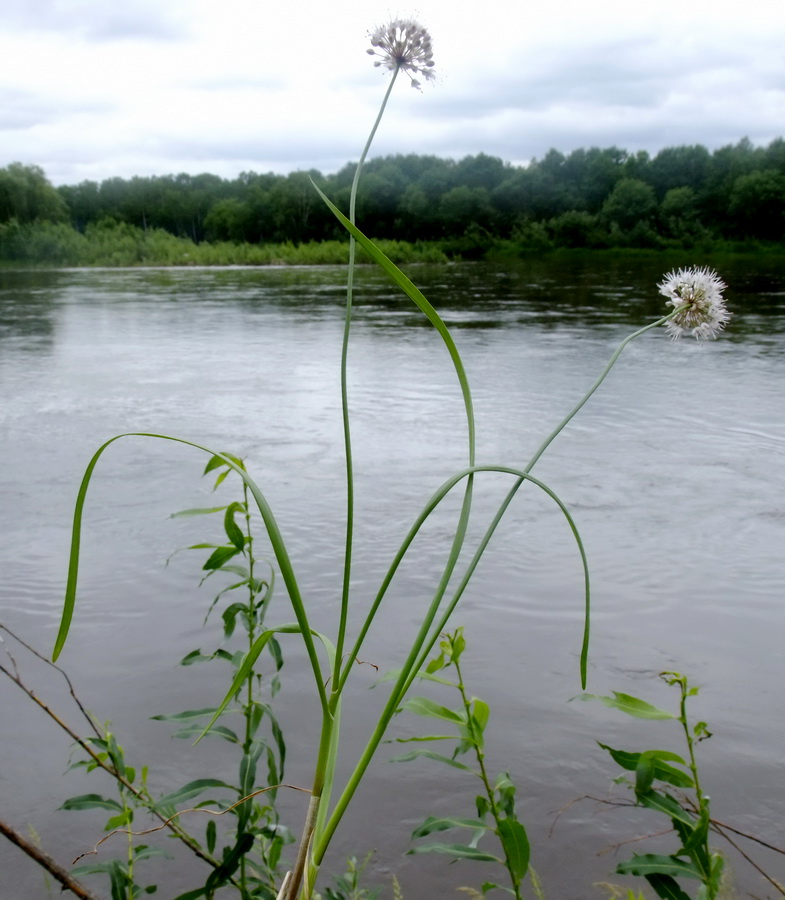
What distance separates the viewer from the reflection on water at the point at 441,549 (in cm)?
154

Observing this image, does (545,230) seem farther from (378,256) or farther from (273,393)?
(378,256)

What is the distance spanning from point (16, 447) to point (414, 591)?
2.31 meters

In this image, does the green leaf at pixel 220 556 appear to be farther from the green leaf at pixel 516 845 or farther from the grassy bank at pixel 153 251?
the grassy bank at pixel 153 251

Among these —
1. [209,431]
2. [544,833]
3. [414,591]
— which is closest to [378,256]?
[544,833]

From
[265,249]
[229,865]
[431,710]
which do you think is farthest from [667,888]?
[265,249]

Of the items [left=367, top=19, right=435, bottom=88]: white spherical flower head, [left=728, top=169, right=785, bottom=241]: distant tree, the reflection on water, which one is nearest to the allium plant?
[left=367, top=19, right=435, bottom=88]: white spherical flower head

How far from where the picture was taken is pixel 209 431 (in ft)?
13.7

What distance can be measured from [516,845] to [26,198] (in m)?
34.2

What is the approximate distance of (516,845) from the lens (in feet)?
2.80

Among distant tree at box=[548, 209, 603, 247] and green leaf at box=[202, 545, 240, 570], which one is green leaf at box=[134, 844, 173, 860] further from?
distant tree at box=[548, 209, 603, 247]

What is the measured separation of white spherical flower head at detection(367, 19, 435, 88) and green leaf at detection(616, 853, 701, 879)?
32.1 inches

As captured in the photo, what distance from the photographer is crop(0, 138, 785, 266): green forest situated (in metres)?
24.2

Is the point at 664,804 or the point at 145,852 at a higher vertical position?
the point at 664,804

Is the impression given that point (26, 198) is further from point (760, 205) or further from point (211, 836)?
point (211, 836)
